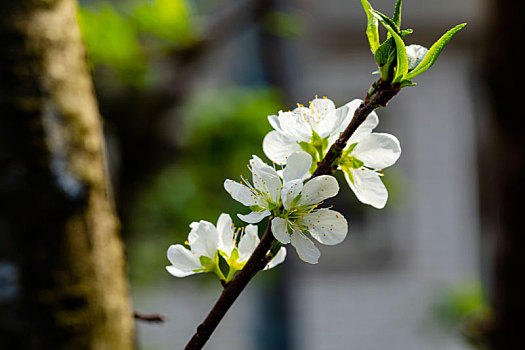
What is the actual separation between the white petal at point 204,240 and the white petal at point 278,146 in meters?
0.06

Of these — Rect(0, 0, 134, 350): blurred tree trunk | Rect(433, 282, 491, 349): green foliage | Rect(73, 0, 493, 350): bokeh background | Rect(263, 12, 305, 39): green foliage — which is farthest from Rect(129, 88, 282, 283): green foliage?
Rect(433, 282, 491, 349): green foliage

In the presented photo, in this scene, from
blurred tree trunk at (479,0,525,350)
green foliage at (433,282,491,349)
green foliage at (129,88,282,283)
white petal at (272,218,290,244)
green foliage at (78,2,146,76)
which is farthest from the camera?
green foliage at (433,282,491,349)

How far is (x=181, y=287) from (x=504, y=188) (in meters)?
2.47

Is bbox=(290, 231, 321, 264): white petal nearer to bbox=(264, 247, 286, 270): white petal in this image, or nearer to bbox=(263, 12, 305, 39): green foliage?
bbox=(264, 247, 286, 270): white petal

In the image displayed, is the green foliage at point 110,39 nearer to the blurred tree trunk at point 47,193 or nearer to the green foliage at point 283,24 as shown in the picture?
the green foliage at point 283,24

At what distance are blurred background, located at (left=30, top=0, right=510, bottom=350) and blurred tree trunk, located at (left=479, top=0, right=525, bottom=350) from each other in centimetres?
8

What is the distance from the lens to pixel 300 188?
1.01 ft

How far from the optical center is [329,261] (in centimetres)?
A: 377

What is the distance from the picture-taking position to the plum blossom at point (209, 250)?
1.16ft

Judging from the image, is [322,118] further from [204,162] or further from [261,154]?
[204,162]

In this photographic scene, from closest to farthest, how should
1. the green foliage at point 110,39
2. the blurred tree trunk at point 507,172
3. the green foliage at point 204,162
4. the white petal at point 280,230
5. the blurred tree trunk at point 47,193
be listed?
the white petal at point 280,230 → the blurred tree trunk at point 47,193 → the blurred tree trunk at point 507,172 → the green foliage at point 110,39 → the green foliage at point 204,162

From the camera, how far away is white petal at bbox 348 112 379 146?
34 cm

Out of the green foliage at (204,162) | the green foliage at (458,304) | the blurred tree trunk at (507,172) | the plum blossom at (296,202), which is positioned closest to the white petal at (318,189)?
the plum blossom at (296,202)

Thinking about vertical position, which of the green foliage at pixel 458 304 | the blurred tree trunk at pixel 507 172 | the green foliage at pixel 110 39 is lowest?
the green foliage at pixel 458 304
